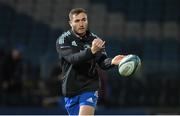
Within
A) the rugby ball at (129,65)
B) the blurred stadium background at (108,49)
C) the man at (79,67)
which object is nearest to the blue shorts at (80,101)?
the man at (79,67)

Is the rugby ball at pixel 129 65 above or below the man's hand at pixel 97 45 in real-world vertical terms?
below

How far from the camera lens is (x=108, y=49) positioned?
13734 mm

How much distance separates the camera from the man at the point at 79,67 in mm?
5488

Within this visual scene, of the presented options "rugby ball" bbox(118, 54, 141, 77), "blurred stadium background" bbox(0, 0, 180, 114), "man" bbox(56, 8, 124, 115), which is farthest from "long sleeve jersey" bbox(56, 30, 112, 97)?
"blurred stadium background" bbox(0, 0, 180, 114)

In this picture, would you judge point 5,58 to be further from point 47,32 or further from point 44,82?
point 47,32

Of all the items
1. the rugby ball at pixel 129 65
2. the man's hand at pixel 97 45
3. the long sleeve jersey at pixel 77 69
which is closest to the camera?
the man's hand at pixel 97 45

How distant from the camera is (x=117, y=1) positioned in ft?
48.8

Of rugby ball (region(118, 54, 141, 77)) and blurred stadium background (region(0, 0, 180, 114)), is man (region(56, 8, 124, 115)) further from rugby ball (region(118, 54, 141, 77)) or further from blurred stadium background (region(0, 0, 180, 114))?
blurred stadium background (region(0, 0, 180, 114))

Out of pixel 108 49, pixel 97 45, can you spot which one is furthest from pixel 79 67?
pixel 108 49

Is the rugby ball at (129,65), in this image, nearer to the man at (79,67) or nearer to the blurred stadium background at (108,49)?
the man at (79,67)

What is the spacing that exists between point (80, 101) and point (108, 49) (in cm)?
822

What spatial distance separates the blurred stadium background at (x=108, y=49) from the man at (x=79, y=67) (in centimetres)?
550

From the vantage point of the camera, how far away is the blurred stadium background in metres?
12.6

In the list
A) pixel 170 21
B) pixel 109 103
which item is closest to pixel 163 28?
pixel 170 21
